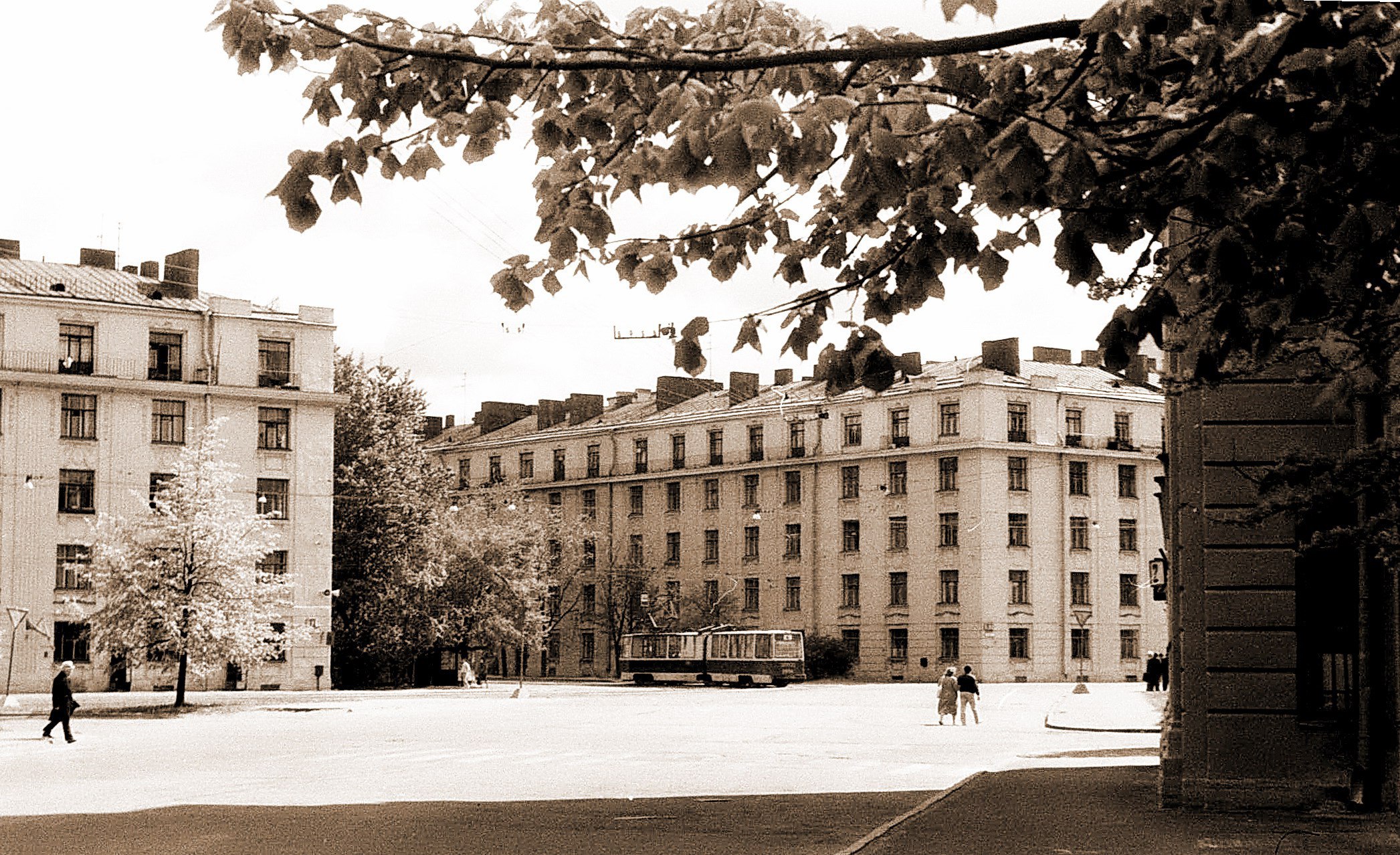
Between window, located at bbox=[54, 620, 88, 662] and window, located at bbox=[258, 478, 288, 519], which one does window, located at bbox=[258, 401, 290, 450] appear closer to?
window, located at bbox=[258, 478, 288, 519]

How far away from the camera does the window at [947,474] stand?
85.9 meters

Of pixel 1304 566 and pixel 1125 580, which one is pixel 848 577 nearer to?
pixel 1125 580

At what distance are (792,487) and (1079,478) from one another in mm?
15244

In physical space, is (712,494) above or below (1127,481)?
below

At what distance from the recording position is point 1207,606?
1788 cm

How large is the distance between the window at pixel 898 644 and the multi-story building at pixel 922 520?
0.28ft

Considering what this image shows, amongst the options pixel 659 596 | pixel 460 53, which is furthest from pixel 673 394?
pixel 460 53

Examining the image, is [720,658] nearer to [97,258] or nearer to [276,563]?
[276,563]

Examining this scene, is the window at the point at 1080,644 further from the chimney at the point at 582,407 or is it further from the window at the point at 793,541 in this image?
the chimney at the point at 582,407

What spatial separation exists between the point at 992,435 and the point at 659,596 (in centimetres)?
2173

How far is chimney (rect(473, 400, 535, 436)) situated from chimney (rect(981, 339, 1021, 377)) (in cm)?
3692

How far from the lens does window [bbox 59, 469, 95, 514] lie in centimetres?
6425

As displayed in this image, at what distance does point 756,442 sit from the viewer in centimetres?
9381

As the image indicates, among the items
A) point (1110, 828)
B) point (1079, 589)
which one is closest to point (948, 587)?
point (1079, 589)
